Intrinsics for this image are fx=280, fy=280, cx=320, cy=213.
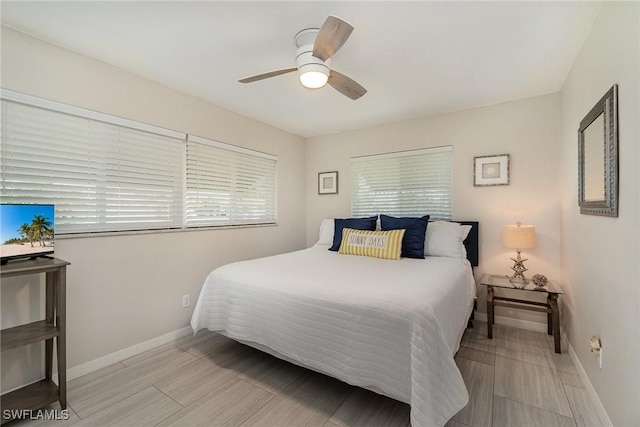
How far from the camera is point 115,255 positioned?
2.27 meters

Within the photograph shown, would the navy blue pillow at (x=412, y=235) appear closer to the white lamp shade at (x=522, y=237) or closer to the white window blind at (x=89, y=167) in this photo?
the white lamp shade at (x=522, y=237)

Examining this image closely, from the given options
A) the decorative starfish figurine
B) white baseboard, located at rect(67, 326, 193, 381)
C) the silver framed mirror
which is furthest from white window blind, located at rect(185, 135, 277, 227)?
the silver framed mirror

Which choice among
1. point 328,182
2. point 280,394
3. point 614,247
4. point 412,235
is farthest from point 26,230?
point 614,247

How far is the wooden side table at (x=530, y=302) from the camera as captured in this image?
2.36m

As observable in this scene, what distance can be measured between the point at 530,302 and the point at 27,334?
373 cm

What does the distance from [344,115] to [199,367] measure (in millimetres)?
2964

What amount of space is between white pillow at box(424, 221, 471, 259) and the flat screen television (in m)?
3.08

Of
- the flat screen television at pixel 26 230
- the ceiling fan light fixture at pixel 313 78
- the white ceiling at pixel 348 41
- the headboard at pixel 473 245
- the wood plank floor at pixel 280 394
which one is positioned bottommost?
the wood plank floor at pixel 280 394

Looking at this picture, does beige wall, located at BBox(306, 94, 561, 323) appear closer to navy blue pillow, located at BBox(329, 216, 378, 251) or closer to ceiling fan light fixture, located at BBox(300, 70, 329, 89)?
navy blue pillow, located at BBox(329, 216, 378, 251)

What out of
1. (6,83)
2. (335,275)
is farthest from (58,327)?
(335,275)

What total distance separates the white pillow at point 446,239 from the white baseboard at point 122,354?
8.49 ft

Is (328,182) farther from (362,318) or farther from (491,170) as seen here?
(362,318)

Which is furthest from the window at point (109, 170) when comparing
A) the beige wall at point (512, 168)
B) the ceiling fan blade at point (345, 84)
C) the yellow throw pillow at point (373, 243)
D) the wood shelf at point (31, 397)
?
the beige wall at point (512, 168)

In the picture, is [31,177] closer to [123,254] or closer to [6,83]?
[6,83]
